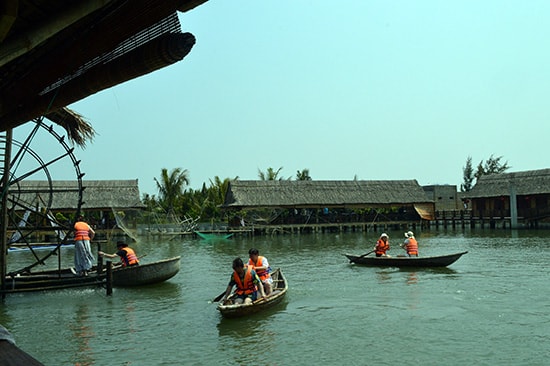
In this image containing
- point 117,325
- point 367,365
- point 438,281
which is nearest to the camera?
point 367,365

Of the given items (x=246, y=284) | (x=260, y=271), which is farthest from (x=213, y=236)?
(x=246, y=284)

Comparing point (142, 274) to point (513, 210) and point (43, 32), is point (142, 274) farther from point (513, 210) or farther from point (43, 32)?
point (513, 210)

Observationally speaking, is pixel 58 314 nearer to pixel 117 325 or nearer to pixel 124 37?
pixel 117 325

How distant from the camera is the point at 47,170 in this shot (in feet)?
41.7

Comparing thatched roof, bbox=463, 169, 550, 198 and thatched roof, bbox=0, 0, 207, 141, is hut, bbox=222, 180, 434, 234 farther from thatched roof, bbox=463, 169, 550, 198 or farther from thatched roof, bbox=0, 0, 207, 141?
thatched roof, bbox=0, 0, 207, 141

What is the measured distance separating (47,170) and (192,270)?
28.5 ft

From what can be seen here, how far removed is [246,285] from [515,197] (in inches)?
1504

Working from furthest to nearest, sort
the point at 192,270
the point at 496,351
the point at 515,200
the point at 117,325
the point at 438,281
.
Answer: the point at 515,200 → the point at 192,270 → the point at 438,281 → the point at 117,325 → the point at 496,351

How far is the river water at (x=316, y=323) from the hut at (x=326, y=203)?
1018 inches

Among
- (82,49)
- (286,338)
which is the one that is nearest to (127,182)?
(286,338)

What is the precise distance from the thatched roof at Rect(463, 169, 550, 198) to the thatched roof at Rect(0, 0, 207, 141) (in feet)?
145

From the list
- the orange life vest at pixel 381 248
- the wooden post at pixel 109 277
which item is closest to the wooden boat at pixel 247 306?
the wooden post at pixel 109 277

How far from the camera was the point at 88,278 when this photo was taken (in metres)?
13.3

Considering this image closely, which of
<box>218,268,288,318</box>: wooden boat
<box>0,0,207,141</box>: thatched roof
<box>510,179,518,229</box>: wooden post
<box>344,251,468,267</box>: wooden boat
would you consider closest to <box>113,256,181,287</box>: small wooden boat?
<box>218,268,288,318</box>: wooden boat
